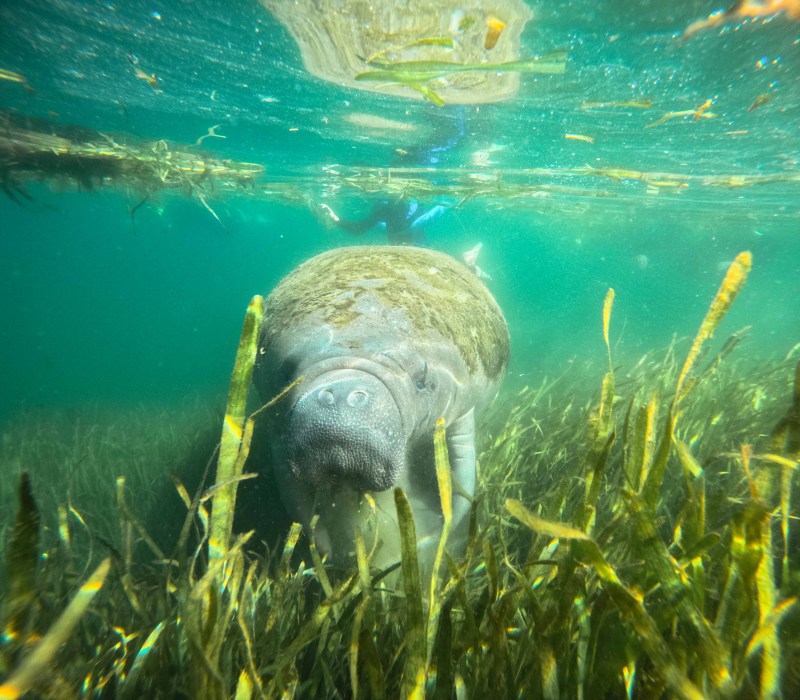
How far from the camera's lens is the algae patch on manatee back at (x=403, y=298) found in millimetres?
3619

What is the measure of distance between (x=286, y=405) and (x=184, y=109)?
1152 cm

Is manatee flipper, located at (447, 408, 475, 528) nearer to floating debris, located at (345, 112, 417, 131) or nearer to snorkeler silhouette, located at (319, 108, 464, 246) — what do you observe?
floating debris, located at (345, 112, 417, 131)

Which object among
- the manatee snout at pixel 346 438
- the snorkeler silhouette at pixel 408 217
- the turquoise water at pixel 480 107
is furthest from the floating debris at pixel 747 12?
the manatee snout at pixel 346 438

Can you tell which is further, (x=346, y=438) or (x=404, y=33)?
(x=404, y=33)

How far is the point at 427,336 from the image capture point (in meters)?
3.55

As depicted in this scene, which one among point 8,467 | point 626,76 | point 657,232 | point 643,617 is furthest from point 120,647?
point 657,232

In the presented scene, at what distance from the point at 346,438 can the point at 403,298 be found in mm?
1610

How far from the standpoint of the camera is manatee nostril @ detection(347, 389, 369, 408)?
8.46 ft

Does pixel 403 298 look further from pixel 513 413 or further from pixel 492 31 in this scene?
pixel 492 31

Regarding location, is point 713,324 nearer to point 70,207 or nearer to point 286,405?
point 286,405

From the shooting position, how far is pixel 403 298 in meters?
3.74

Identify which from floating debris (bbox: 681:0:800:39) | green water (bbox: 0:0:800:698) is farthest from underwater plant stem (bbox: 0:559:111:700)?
floating debris (bbox: 681:0:800:39)

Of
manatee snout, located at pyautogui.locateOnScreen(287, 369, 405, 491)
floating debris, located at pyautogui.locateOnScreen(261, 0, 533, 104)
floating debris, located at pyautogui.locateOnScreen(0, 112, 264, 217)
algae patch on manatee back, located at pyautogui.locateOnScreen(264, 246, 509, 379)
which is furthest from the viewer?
floating debris, located at pyautogui.locateOnScreen(0, 112, 264, 217)

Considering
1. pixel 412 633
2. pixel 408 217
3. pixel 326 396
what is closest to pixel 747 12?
pixel 326 396
